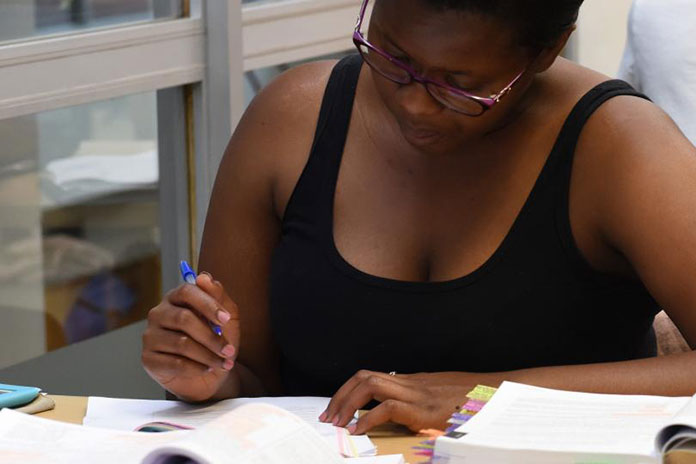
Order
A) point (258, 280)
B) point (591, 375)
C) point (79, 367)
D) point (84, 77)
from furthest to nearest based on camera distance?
point (79, 367), point (84, 77), point (258, 280), point (591, 375)

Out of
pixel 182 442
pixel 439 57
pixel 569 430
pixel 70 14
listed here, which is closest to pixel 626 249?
pixel 439 57

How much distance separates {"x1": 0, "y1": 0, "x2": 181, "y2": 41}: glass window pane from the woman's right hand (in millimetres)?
1282

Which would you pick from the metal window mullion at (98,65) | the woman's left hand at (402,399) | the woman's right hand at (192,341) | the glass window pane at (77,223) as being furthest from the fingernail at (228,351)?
the glass window pane at (77,223)

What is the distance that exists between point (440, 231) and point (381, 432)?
388 millimetres

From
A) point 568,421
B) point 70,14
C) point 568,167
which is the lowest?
point 568,421

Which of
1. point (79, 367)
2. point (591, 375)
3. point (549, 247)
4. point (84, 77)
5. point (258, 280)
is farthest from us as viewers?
point (79, 367)

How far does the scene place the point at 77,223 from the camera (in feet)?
9.27

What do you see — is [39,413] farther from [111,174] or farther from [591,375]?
[111,174]

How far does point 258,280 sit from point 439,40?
0.50m

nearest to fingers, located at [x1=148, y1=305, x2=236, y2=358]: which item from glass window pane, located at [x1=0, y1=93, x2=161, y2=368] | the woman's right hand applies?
the woman's right hand

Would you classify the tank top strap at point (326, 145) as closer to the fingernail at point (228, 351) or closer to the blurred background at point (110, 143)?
the fingernail at point (228, 351)

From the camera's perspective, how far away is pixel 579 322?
5.25ft

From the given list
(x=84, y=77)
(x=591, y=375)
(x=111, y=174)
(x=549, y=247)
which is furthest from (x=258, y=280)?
(x=111, y=174)

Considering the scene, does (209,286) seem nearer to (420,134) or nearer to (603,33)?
(420,134)
